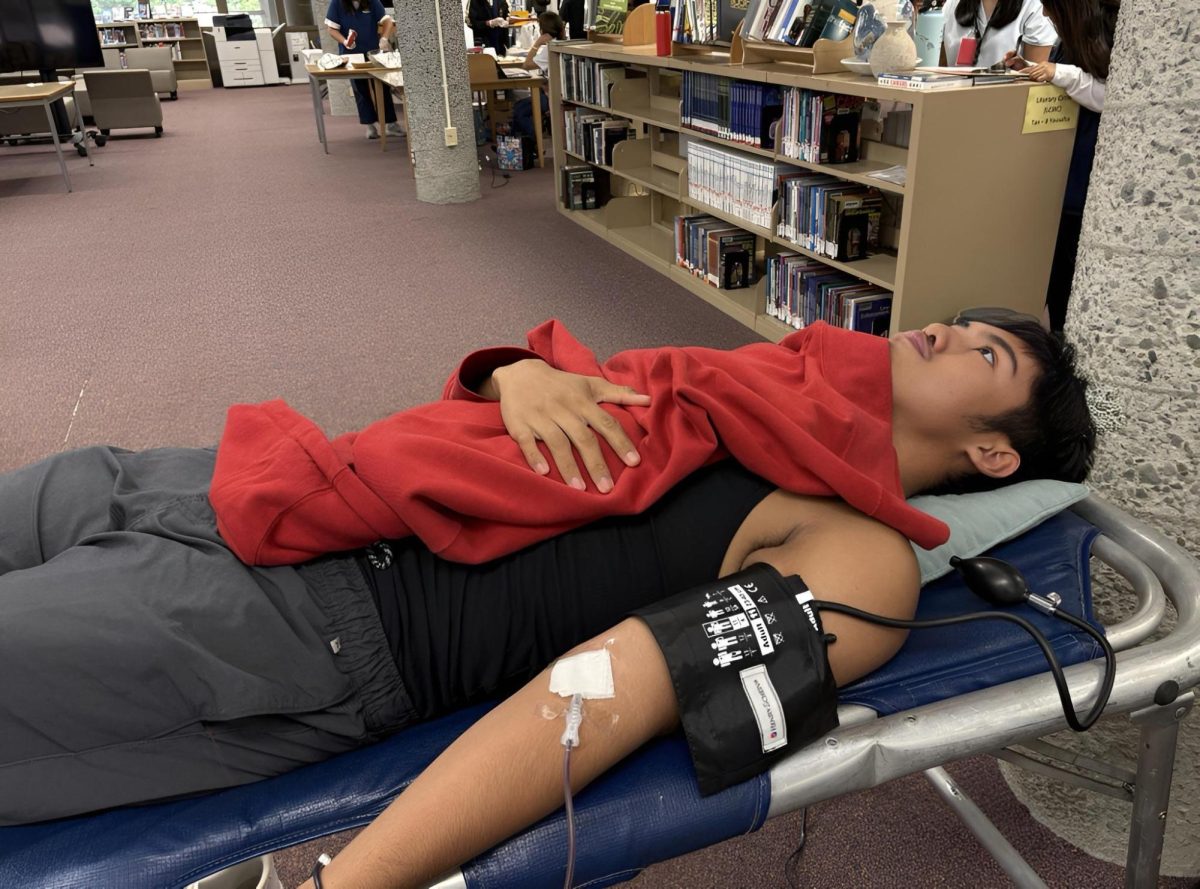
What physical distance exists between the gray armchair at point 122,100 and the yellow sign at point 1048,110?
27.0 feet

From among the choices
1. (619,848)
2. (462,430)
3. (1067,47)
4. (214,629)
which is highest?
(1067,47)

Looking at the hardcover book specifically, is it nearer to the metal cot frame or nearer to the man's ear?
the man's ear

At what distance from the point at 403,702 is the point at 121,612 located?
311 millimetres

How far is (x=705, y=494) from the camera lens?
1.11 meters

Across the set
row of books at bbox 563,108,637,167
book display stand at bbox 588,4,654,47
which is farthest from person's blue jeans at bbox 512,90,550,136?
book display stand at bbox 588,4,654,47

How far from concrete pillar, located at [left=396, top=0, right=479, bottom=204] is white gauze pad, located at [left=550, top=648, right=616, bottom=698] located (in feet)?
16.9

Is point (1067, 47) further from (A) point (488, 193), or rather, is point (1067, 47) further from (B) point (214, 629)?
(A) point (488, 193)

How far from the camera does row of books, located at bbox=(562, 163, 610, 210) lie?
536 cm

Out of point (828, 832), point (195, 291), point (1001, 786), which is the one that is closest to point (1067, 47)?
point (1001, 786)

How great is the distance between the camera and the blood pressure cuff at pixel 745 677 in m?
0.82

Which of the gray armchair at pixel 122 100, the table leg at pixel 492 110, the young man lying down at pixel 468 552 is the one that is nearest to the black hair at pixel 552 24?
the table leg at pixel 492 110

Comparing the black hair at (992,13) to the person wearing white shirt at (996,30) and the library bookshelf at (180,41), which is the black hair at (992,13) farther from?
the library bookshelf at (180,41)

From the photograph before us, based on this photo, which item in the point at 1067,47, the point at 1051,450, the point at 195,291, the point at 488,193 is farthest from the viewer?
the point at 488,193

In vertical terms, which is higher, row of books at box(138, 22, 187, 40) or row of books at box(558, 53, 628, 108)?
row of books at box(138, 22, 187, 40)
